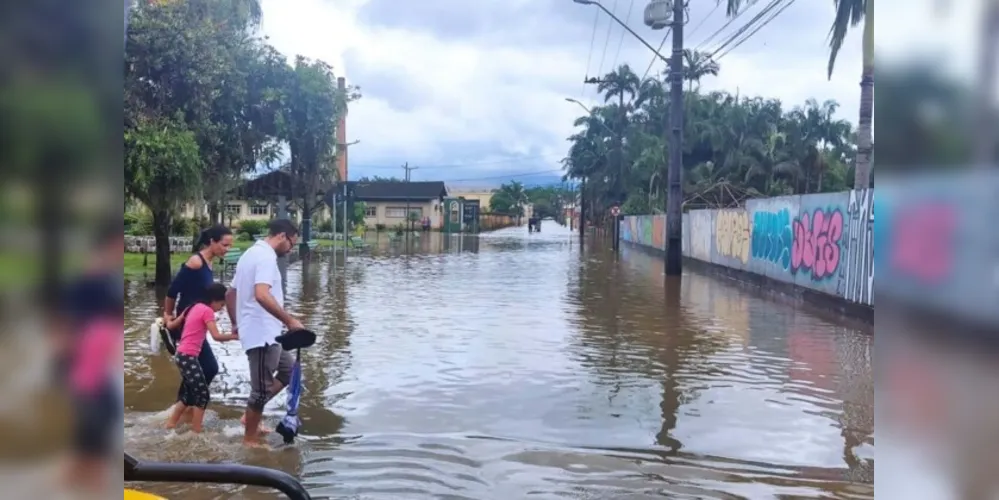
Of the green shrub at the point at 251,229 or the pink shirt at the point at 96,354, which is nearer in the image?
the pink shirt at the point at 96,354

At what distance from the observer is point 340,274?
2056 cm

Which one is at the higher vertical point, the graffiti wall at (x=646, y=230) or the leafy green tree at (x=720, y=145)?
the leafy green tree at (x=720, y=145)

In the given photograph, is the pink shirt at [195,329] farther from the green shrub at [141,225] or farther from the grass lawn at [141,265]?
the green shrub at [141,225]

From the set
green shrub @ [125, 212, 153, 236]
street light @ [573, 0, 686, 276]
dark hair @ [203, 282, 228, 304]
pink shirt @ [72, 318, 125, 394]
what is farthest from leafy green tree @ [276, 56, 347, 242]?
pink shirt @ [72, 318, 125, 394]

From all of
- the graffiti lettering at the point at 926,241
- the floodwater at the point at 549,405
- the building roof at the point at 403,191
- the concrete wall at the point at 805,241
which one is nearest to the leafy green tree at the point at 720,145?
the building roof at the point at 403,191

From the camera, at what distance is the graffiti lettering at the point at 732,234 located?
20.0 metres

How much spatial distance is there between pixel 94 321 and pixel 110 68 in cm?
34

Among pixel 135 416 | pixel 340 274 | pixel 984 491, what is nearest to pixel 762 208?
pixel 340 274

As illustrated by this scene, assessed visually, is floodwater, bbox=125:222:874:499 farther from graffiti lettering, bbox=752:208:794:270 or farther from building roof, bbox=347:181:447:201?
building roof, bbox=347:181:447:201

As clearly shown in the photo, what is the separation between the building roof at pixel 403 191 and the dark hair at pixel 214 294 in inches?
2677

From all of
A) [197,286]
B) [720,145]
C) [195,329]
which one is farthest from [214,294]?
[720,145]

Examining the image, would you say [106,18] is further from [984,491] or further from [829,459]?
[829,459]

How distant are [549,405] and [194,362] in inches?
116

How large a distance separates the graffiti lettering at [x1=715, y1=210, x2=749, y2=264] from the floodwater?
6.30 m
